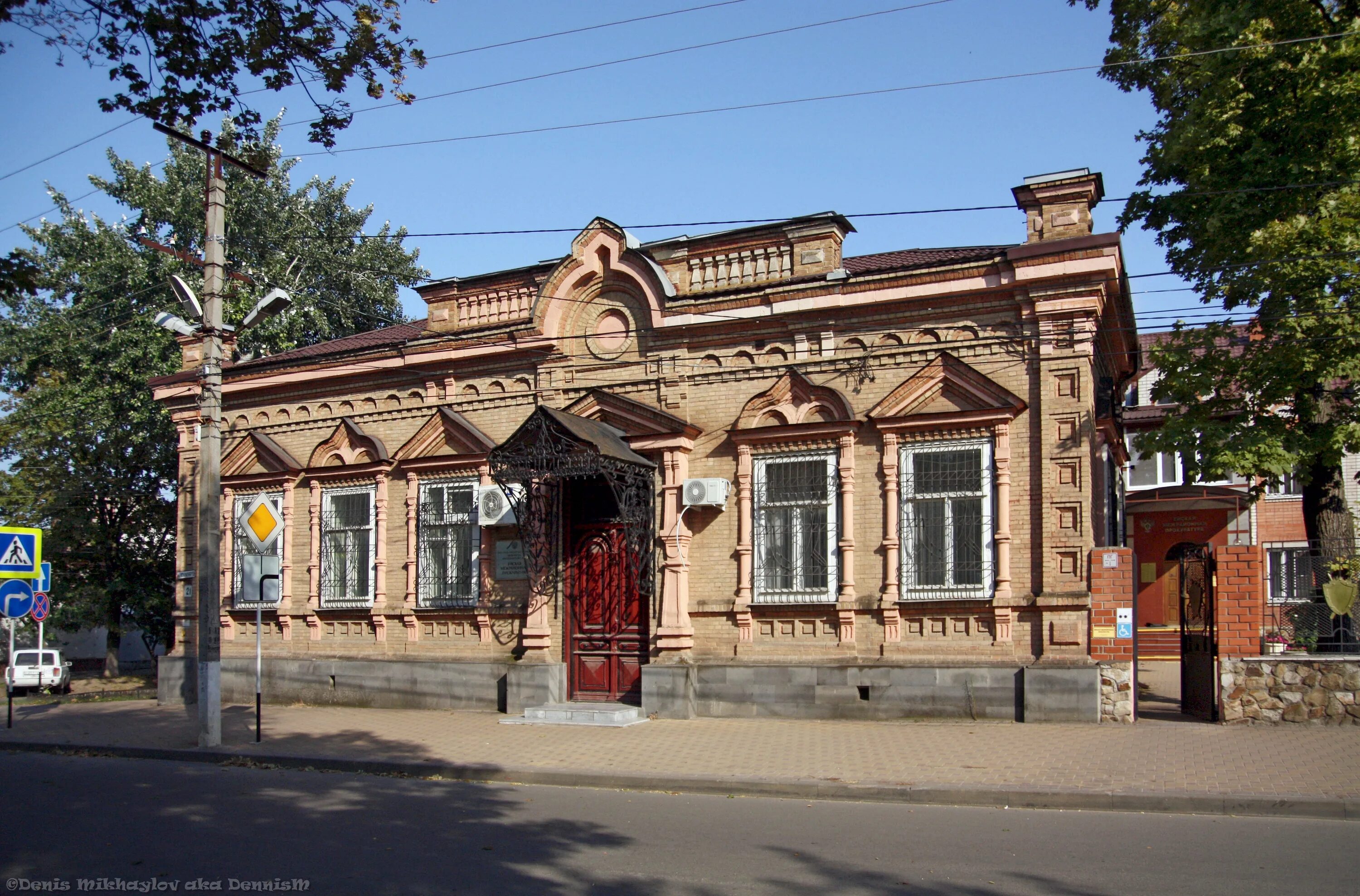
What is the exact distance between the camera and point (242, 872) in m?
7.34

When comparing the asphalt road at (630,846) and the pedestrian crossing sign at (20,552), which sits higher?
the pedestrian crossing sign at (20,552)

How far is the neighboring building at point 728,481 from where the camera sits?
1399cm

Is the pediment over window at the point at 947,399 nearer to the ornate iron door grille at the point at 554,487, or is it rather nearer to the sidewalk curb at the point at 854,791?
the ornate iron door grille at the point at 554,487

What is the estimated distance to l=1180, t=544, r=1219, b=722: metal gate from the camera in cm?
1341

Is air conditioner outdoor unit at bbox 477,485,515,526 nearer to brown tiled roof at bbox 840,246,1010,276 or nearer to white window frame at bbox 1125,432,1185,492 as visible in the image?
brown tiled roof at bbox 840,246,1010,276

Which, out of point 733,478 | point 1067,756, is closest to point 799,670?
point 733,478

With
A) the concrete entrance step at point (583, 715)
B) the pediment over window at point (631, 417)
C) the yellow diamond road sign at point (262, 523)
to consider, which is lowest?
the concrete entrance step at point (583, 715)

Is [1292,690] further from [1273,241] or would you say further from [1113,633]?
[1273,241]

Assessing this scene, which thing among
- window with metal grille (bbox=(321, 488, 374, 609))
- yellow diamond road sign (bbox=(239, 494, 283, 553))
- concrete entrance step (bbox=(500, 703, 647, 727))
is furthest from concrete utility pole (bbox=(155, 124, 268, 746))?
window with metal grille (bbox=(321, 488, 374, 609))

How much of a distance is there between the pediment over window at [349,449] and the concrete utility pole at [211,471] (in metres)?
4.34

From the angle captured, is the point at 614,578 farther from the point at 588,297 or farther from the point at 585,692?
the point at 588,297

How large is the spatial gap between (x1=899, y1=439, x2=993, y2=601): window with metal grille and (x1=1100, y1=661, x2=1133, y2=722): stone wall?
169cm

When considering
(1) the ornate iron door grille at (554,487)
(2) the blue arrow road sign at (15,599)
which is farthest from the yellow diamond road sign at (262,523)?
(2) the blue arrow road sign at (15,599)

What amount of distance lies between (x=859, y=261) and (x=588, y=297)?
13.9ft
